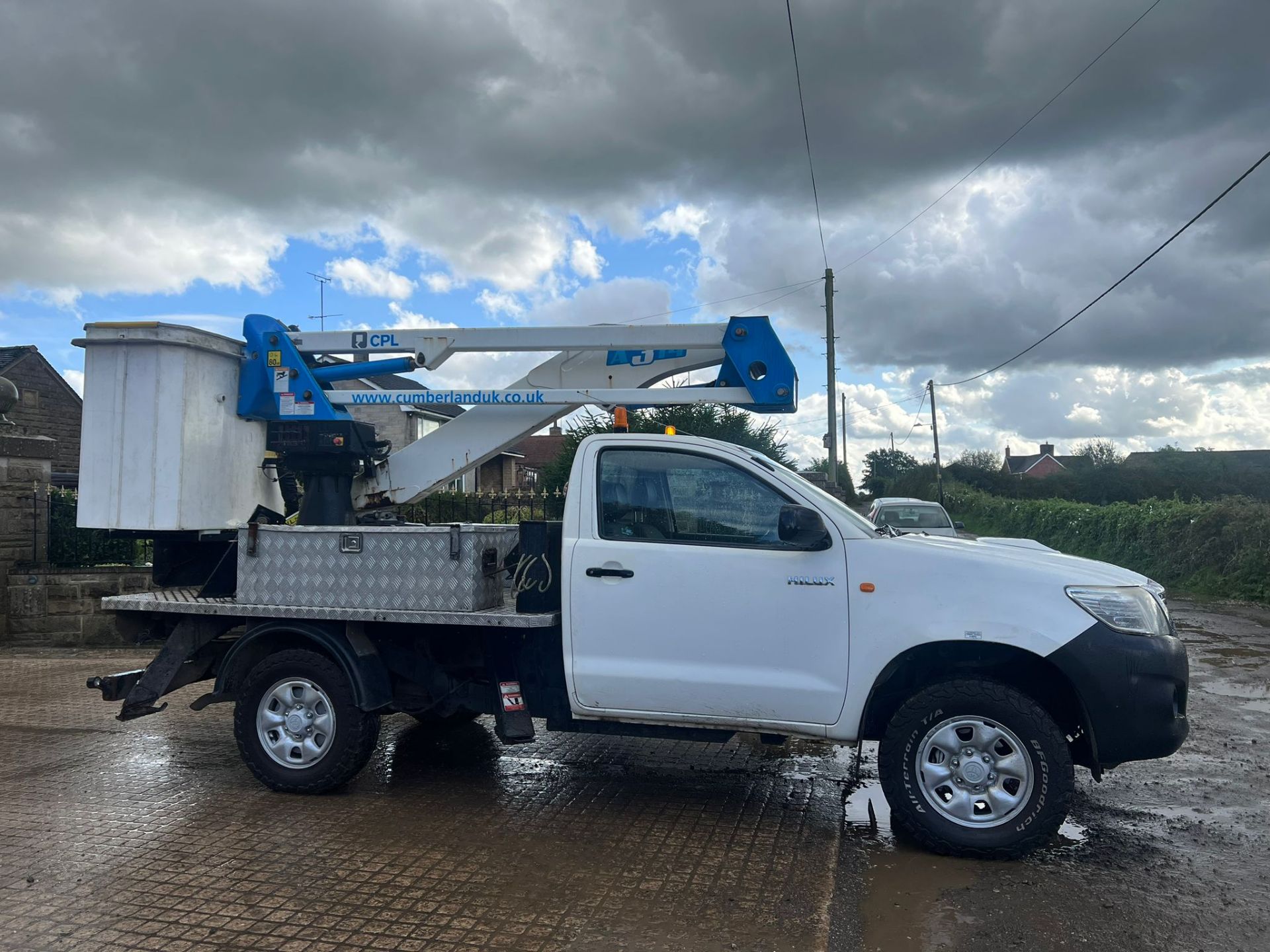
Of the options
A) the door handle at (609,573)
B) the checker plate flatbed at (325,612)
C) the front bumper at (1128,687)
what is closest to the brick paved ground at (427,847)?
the checker plate flatbed at (325,612)

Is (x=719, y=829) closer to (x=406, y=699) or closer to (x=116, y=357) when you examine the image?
(x=406, y=699)

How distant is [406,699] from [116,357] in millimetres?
2713

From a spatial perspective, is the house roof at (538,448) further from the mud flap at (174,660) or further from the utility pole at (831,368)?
the mud flap at (174,660)

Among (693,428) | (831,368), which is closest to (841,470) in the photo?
(831,368)

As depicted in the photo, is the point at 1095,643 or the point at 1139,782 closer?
the point at 1095,643

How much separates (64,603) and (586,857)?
9477mm

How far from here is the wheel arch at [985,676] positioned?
4852 millimetres

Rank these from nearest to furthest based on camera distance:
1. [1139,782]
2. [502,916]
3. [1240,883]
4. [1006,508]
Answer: [502,916], [1240,883], [1139,782], [1006,508]

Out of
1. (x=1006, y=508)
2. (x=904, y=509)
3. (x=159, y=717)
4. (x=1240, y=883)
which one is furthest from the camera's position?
(x=1006, y=508)

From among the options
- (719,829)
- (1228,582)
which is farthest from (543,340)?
(1228,582)

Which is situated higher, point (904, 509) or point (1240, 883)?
point (904, 509)

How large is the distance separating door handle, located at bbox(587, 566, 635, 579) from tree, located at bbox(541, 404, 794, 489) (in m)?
3.19

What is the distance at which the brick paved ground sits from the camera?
3.94m

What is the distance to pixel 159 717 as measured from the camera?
7934 millimetres
